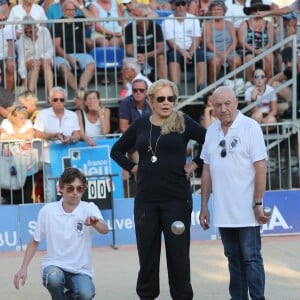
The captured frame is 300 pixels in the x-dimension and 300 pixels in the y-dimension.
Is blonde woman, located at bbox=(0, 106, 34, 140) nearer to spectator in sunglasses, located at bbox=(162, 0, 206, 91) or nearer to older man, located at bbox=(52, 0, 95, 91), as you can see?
older man, located at bbox=(52, 0, 95, 91)

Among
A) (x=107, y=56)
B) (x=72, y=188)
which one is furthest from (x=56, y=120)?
(x=72, y=188)

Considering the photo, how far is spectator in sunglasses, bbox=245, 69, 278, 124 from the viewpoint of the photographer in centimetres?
1252

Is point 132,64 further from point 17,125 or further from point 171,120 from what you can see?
point 171,120

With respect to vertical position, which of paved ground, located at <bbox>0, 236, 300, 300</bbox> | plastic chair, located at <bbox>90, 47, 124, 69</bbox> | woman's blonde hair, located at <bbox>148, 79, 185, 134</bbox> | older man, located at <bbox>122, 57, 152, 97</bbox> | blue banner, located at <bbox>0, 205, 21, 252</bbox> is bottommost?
paved ground, located at <bbox>0, 236, 300, 300</bbox>

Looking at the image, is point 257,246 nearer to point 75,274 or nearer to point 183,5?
point 75,274

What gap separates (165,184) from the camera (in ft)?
23.3

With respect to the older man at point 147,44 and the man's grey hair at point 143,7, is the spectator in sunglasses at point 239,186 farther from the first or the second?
the man's grey hair at point 143,7

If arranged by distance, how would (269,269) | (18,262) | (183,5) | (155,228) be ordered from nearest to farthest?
(155,228)
(269,269)
(18,262)
(183,5)

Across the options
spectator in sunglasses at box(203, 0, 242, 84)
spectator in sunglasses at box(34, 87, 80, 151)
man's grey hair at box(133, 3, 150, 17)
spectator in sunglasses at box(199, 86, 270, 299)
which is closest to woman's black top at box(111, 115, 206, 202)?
spectator in sunglasses at box(199, 86, 270, 299)

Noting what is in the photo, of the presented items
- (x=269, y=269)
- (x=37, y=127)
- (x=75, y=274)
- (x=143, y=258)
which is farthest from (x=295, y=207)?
(x=75, y=274)

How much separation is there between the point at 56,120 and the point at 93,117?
0.50m

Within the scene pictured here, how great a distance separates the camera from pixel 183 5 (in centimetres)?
1323

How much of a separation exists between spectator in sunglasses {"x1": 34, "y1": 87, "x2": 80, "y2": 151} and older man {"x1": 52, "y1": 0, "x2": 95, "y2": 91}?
1.02 meters

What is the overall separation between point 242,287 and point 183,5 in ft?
22.8
